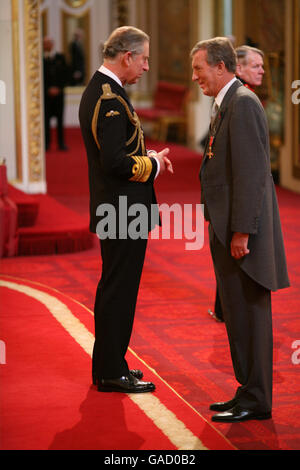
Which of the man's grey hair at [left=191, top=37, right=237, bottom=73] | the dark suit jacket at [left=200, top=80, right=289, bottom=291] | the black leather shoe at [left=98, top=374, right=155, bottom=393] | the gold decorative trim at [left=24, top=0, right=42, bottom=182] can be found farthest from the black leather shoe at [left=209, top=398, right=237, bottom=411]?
the gold decorative trim at [left=24, top=0, right=42, bottom=182]

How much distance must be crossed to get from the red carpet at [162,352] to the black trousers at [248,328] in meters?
0.15

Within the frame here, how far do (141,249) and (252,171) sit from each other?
0.71m

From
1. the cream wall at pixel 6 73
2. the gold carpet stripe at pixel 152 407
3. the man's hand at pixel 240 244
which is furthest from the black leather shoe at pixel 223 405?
the cream wall at pixel 6 73

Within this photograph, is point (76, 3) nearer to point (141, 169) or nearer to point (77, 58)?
point (77, 58)

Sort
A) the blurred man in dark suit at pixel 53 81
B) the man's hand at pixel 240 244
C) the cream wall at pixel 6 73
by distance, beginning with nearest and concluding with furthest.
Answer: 1. the man's hand at pixel 240 244
2. the cream wall at pixel 6 73
3. the blurred man in dark suit at pixel 53 81

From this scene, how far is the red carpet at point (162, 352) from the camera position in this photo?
3463 millimetres

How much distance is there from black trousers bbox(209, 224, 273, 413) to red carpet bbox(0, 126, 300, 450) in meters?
0.15

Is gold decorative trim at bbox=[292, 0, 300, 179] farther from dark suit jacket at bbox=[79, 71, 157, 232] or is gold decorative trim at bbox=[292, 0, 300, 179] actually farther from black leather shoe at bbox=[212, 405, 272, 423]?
black leather shoe at bbox=[212, 405, 272, 423]

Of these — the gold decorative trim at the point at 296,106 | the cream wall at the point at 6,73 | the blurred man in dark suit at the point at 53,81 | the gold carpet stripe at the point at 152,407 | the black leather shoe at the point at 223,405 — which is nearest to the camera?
the gold carpet stripe at the point at 152,407

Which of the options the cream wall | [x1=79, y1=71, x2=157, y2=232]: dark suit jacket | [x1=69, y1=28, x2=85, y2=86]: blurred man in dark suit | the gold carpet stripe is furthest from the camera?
[x1=69, y1=28, x2=85, y2=86]: blurred man in dark suit

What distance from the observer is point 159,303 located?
5.63 metres

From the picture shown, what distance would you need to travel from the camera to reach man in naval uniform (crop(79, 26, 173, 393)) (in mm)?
3604

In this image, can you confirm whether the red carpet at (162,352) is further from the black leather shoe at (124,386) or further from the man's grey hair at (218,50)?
the man's grey hair at (218,50)

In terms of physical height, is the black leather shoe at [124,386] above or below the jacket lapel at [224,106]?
below
